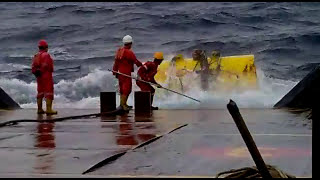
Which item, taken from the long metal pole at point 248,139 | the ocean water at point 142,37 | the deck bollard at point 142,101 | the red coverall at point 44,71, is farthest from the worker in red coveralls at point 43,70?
the ocean water at point 142,37

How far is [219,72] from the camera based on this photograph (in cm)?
2831

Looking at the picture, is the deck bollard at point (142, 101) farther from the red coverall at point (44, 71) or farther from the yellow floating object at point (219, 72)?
the yellow floating object at point (219, 72)

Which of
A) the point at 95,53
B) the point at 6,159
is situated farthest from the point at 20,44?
the point at 6,159

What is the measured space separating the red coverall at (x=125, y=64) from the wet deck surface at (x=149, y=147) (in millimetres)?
2677

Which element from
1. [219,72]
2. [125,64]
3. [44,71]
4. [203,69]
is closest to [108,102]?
[125,64]

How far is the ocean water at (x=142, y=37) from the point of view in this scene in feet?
116

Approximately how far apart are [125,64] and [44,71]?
6.24 feet

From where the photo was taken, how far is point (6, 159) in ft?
25.6

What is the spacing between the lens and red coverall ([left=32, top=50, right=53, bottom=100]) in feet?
49.5

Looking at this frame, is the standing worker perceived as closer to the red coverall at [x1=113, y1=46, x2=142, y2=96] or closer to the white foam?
the white foam

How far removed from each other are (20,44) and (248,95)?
2255 cm

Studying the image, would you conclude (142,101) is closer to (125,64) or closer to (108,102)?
(108,102)

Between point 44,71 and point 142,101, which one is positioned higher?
point 44,71

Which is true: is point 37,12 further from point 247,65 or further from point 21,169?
point 21,169
